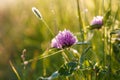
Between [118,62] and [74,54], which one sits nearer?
[74,54]

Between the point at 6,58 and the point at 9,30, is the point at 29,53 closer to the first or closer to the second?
the point at 6,58

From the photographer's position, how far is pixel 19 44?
3.19 m

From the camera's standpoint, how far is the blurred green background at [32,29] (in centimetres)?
263

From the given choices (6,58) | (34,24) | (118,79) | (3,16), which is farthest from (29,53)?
(118,79)

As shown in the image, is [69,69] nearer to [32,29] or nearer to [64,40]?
[64,40]

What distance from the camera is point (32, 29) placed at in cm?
341

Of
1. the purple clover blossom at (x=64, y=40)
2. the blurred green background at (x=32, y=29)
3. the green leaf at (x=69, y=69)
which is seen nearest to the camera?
the green leaf at (x=69, y=69)

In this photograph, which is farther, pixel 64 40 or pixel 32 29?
pixel 32 29

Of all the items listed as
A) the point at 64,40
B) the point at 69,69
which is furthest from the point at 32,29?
the point at 69,69

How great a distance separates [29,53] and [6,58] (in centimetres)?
20

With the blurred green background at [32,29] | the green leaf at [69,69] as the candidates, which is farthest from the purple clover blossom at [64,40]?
the blurred green background at [32,29]

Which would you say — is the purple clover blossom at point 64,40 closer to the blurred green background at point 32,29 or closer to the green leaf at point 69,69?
the green leaf at point 69,69

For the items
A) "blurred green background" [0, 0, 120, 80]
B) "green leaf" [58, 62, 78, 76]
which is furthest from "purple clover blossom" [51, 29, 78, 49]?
"blurred green background" [0, 0, 120, 80]

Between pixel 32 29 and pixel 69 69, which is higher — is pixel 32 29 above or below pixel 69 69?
below
